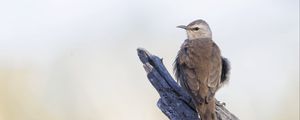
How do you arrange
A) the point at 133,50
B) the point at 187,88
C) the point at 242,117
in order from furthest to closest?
the point at 133,50 < the point at 242,117 < the point at 187,88

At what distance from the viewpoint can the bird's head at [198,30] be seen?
1014 centimetres

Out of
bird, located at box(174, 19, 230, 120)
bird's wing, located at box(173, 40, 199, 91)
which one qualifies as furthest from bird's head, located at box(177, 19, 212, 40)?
bird's wing, located at box(173, 40, 199, 91)

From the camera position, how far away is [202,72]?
891cm

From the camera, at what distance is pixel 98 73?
36.0 feet

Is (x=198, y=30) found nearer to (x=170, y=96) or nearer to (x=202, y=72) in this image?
(x=202, y=72)

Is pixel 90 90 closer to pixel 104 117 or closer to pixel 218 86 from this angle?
pixel 104 117

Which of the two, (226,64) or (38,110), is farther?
(38,110)

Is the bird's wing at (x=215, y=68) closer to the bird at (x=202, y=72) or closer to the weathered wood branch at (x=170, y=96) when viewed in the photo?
the bird at (x=202, y=72)

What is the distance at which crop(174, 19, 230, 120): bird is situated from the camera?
854cm

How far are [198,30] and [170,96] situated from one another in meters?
Answer: 1.94

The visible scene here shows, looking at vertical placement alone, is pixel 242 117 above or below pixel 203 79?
below

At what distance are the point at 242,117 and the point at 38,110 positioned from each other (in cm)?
181

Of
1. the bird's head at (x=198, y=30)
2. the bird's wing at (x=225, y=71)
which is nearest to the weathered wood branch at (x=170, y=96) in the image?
the bird's wing at (x=225, y=71)

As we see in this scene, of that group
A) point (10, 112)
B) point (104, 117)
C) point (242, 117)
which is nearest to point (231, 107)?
point (242, 117)
